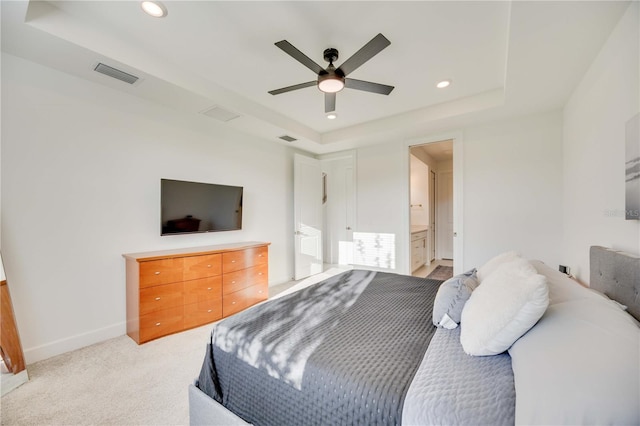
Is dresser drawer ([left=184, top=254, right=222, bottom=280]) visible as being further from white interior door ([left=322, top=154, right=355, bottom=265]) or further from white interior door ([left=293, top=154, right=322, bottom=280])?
white interior door ([left=322, top=154, right=355, bottom=265])

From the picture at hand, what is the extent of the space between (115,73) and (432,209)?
259 inches

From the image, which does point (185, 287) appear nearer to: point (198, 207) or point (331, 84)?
point (198, 207)

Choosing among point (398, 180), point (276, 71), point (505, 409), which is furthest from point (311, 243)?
point (505, 409)

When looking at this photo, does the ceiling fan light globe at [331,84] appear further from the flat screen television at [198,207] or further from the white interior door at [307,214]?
the white interior door at [307,214]

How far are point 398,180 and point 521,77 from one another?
7.03ft

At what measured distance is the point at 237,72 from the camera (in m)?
2.68

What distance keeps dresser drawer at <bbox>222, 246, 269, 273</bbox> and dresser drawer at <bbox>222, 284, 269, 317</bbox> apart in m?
0.32

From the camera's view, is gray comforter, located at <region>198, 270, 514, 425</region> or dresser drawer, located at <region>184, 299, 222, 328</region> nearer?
gray comforter, located at <region>198, 270, 514, 425</region>

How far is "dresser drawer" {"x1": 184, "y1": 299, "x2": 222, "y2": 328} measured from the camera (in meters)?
2.81

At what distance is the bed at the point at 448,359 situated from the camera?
714 mm

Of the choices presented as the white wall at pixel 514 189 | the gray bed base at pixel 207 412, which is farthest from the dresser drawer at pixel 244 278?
the white wall at pixel 514 189

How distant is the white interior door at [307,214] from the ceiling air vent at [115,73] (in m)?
2.57

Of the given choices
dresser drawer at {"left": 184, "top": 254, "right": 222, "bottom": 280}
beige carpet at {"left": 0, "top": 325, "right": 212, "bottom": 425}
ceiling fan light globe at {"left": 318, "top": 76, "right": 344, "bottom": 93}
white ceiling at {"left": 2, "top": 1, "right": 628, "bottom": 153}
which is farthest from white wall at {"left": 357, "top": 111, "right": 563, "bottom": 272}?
beige carpet at {"left": 0, "top": 325, "right": 212, "bottom": 425}

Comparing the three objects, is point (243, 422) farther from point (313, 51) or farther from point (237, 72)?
point (237, 72)
